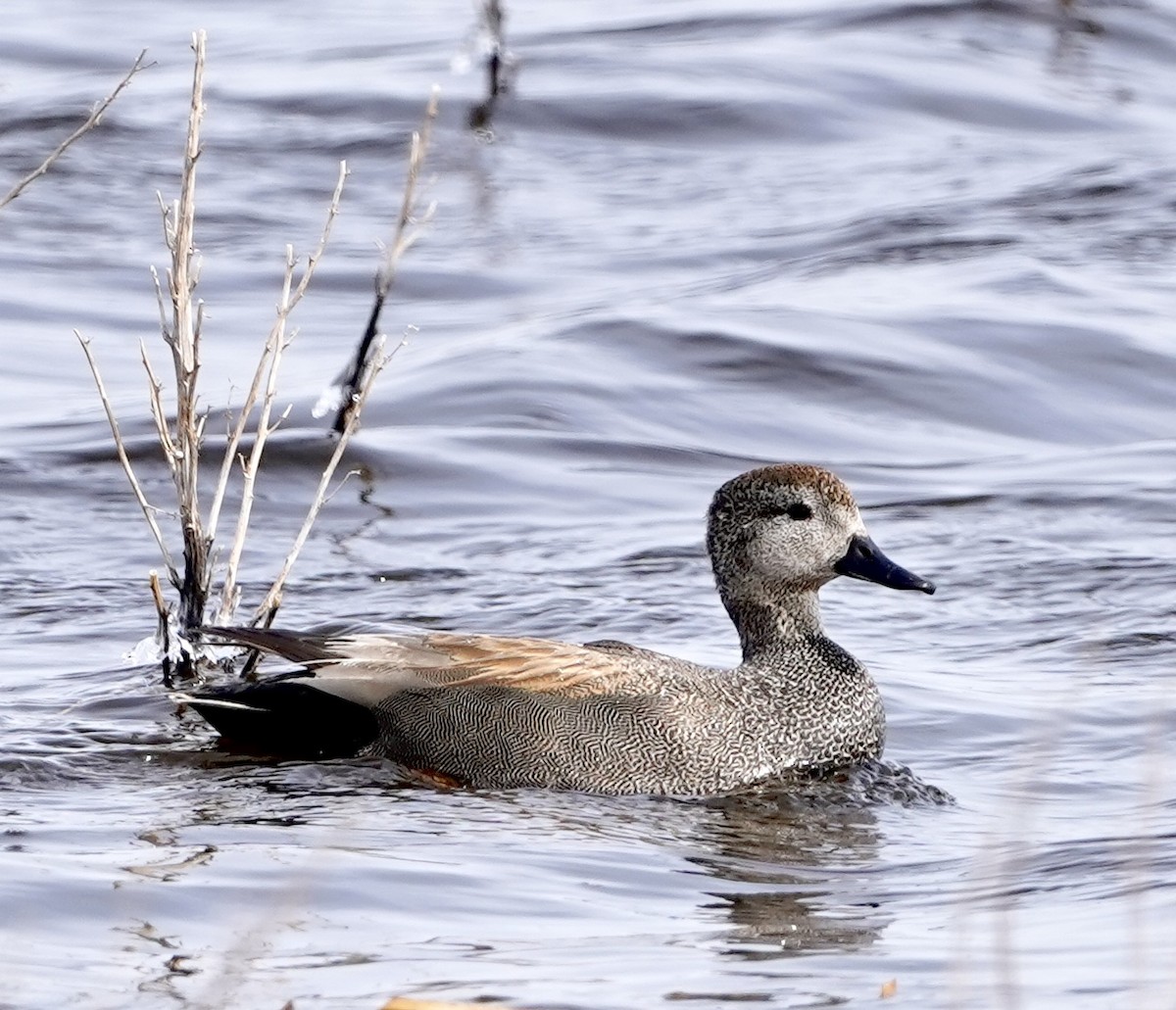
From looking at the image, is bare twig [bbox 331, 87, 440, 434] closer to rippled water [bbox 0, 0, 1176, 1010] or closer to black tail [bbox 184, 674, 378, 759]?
rippled water [bbox 0, 0, 1176, 1010]

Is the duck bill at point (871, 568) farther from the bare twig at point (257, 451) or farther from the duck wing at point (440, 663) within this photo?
the bare twig at point (257, 451)

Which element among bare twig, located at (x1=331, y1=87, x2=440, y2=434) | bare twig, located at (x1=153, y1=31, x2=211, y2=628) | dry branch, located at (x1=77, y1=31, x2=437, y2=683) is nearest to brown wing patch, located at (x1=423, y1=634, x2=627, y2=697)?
dry branch, located at (x1=77, y1=31, x2=437, y2=683)

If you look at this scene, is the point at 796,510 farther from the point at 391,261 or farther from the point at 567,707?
the point at 391,261

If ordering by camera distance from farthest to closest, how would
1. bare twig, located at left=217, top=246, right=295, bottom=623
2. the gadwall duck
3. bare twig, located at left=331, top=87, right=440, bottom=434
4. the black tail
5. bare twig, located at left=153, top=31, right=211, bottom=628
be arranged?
bare twig, located at left=331, top=87, right=440, bottom=434
bare twig, located at left=217, top=246, right=295, bottom=623
bare twig, located at left=153, top=31, right=211, bottom=628
the black tail
the gadwall duck

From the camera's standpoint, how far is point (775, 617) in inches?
297

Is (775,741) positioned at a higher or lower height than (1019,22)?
lower

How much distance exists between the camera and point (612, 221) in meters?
15.3

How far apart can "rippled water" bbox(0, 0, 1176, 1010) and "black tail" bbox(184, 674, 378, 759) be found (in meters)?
0.10

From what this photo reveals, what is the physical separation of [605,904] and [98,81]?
13507mm

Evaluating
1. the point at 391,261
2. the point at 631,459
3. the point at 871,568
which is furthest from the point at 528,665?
the point at 631,459

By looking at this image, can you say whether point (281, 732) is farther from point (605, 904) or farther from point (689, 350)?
point (689, 350)

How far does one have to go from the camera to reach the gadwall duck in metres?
6.80

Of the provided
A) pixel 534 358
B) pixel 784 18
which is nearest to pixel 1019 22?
pixel 784 18

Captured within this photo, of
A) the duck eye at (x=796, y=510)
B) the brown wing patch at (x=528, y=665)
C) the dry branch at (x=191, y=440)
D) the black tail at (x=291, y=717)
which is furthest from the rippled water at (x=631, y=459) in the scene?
the duck eye at (x=796, y=510)
